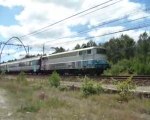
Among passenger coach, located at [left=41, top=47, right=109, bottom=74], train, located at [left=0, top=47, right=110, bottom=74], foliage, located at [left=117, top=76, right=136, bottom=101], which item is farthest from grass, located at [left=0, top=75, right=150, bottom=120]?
train, located at [left=0, top=47, right=110, bottom=74]

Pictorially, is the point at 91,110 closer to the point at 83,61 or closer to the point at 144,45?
the point at 83,61

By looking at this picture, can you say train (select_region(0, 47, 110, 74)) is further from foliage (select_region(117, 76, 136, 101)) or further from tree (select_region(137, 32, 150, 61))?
foliage (select_region(117, 76, 136, 101))

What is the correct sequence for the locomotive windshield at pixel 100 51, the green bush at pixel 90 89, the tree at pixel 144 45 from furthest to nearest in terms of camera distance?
1. the tree at pixel 144 45
2. the locomotive windshield at pixel 100 51
3. the green bush at pixel 90 89

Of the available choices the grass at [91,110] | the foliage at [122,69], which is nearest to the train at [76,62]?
the foliage at [122,69]

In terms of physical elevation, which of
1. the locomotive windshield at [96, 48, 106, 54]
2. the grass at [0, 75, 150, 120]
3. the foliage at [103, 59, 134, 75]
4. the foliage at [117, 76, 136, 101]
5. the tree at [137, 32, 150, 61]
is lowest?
the grass at [0, 75, 150, 120]

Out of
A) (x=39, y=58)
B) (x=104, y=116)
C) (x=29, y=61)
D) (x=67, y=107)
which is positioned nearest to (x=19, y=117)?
(x=67, y=107)

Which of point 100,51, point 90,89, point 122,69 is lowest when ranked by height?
point 90,89

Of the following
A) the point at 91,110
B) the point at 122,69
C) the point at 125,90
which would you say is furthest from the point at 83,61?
the point at 91,110

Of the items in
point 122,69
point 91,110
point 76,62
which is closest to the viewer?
point 91,110

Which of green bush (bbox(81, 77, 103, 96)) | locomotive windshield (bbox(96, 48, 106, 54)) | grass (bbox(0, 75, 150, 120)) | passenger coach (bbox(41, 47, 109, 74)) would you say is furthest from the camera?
locomotive windshield (bbox(96, 48, 106, 54))

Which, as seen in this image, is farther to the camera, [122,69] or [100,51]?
[122,69]

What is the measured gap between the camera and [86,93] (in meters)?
21.0

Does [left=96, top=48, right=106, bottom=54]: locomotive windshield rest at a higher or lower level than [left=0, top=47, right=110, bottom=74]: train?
higher

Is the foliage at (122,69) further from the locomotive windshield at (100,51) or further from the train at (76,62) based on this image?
the locomotive windshield at (100,51)
